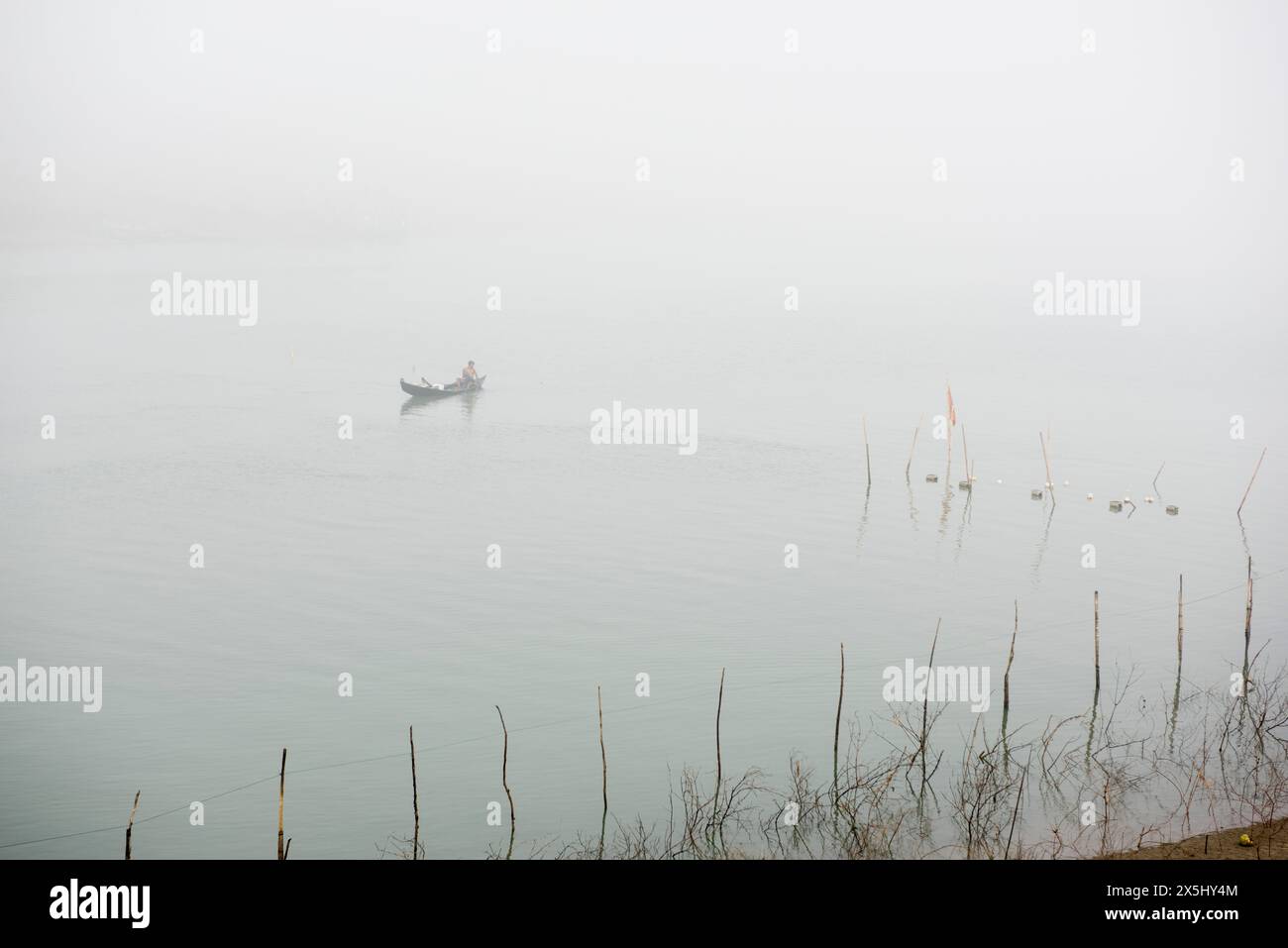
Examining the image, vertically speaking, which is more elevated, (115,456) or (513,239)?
(513,239)

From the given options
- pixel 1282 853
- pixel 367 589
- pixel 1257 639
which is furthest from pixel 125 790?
pixel 1257 639

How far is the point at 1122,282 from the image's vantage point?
89.2 m

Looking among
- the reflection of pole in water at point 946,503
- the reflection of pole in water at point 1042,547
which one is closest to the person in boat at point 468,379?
the reflection of pole in water at point 946,503

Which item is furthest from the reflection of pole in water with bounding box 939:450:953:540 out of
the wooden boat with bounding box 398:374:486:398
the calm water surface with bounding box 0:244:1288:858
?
the wooden boat with bounding box 398:374:486:398

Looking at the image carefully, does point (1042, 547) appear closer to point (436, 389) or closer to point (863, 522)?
point (863, 522)

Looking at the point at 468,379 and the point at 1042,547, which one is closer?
the point at 1042,547

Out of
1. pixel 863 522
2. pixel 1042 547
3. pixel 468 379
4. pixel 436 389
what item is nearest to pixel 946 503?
pixel 863 522

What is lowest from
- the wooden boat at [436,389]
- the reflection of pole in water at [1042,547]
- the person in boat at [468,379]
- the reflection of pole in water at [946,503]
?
the reflection of pole in water at [1042,547]

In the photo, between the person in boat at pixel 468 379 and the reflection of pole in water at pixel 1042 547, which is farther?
the person in boat at pixel 468 379

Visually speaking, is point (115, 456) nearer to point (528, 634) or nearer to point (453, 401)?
point (453, 401)

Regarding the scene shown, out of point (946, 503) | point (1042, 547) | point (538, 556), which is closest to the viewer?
point (1042, 547)

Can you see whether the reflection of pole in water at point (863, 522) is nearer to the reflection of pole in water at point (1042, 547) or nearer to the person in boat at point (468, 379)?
the reflection of pole in water at point (1042, 547)

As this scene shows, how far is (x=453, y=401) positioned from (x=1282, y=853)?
143ft

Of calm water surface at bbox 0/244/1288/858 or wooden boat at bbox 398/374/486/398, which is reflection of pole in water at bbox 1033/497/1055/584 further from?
wooden boat at bbox 398/374/486/398
